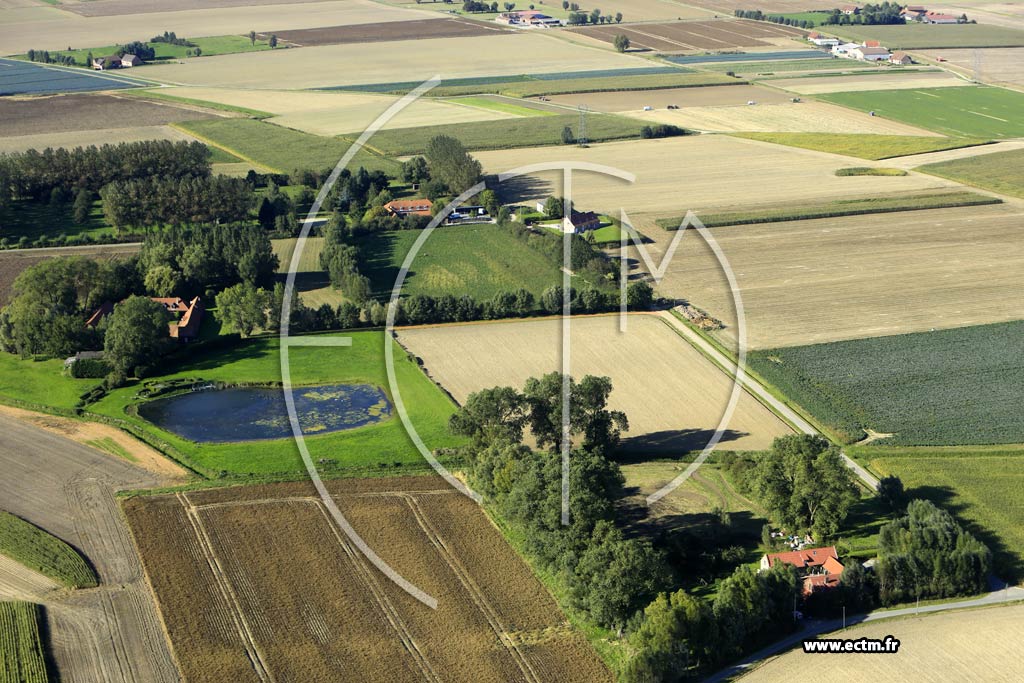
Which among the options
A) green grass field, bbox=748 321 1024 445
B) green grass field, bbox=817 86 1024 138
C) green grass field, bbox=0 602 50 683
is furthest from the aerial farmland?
green grass field, bbox=817 86 1024 138

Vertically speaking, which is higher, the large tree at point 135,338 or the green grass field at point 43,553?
the large tree at point 135,338

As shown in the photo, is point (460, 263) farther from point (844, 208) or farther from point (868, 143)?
point (868, 143)

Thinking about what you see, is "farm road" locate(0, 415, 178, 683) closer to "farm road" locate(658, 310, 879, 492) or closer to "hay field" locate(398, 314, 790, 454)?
"hay field" locate(398, 314, 790, 454)

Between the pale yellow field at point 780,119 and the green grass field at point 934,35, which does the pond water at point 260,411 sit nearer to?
the pale yellow field at point 780,119

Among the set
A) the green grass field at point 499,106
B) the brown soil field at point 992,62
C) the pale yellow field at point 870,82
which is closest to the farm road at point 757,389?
the green grass field at point 499,106

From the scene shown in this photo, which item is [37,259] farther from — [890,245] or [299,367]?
[890,245]

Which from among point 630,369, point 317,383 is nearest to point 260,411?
point 317,383
